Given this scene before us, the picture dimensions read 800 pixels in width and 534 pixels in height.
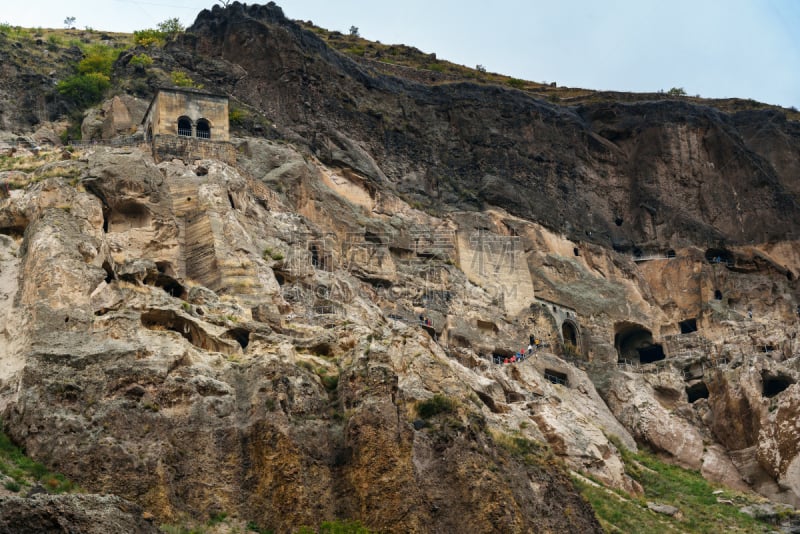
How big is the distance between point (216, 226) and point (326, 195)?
12412 mm

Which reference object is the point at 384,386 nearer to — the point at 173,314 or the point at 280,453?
the point at 280,453

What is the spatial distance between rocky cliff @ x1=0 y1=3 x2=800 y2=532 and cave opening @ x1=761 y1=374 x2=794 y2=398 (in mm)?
107

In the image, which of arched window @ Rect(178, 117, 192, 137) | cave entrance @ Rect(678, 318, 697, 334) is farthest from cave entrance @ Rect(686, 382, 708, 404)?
arched window @ Rect(178, 117, 192, 137)

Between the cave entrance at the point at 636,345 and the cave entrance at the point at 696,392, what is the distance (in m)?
7.51

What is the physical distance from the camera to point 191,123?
58.6 m

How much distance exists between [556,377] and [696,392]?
8207mm

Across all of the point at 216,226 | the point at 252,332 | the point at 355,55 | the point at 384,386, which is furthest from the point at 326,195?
the point at 355,55

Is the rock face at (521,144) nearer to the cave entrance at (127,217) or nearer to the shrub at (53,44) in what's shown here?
the shrub at (53,44)

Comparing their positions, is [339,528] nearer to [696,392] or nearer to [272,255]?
[272,255]

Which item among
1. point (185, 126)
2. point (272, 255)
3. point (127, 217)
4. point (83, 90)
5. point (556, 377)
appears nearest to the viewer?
point (127, 217)

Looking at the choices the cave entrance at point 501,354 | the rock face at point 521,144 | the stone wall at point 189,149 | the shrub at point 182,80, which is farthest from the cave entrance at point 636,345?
the shrub at point 182,80

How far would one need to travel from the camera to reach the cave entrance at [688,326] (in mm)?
71812

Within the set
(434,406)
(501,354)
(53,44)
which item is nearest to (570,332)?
(501,354)

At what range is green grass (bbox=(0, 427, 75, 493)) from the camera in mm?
29016
